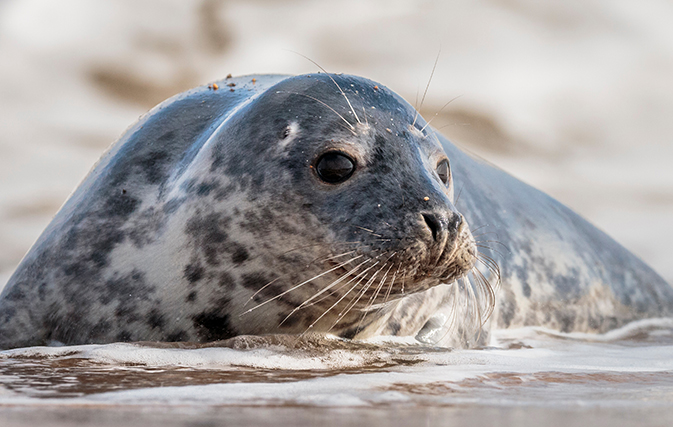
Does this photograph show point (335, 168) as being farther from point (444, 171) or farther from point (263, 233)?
point (444, 171)

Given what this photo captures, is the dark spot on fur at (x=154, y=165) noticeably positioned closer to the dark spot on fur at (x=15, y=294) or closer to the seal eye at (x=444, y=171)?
the dark spot on fur at (x=15, y=294)

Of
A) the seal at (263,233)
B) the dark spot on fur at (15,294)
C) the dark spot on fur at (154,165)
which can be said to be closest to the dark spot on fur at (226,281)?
the seal at (263,233)

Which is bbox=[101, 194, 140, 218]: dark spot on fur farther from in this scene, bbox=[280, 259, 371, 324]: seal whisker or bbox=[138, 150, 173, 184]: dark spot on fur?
bbox=[280, 259, 371, 324]: seal whisker

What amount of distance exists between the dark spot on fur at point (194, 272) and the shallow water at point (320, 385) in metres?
0.31

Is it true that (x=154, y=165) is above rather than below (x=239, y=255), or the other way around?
above

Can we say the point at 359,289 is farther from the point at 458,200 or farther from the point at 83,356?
the point at 458,200

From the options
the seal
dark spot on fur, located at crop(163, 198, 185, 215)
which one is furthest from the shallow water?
dark spot on fur, located at crop(163, 198, 185, 215)

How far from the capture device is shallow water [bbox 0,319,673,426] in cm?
154

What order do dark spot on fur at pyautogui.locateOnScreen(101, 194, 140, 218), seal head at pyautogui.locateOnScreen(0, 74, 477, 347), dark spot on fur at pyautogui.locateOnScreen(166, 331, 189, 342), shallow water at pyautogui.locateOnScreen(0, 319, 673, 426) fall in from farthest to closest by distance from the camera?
dark spot on fur at pyautogui.locateOnScreen(101, 194, 140, 218), dark spot on fur at pyautogui.locateOnScreen(166, 331, 189, 342), seal head at pyautogui.locateOnScreen(0, 74, 477, 347), shallow water at pyautogui.locateOnScreen(0, 319, 673, 426)

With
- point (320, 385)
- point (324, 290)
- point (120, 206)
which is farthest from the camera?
point (120, 206)

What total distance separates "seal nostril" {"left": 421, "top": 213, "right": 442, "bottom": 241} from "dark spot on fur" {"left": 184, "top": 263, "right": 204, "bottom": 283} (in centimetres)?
94

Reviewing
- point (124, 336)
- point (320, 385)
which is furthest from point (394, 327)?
point (320, 385)

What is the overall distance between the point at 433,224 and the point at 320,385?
0.92 meters

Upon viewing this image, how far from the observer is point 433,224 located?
2723 millimetres
